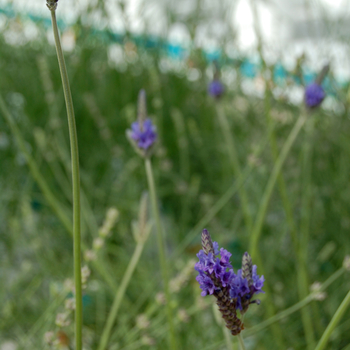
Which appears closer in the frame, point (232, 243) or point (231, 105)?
point (232, 243)

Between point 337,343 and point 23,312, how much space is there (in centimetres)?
63

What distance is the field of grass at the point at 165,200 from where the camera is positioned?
77 centimetres

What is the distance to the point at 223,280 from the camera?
0.28 meters

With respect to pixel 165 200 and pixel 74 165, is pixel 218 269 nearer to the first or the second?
pixel 74 165

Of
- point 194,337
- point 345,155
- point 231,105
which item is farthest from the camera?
point 231,105

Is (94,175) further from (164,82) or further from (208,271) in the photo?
(208,271)

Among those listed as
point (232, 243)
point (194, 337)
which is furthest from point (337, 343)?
point (232, 243)

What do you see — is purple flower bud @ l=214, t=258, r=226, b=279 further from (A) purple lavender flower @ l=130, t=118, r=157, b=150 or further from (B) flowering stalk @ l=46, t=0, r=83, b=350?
(A) purple lavender flower @ l=130, t=118, r=157, b=150

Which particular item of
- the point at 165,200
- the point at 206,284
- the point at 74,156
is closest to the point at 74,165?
the point at 74,156

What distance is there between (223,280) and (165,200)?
105 cm

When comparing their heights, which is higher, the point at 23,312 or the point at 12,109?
the point at 12,109

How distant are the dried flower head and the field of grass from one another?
228 millimetres

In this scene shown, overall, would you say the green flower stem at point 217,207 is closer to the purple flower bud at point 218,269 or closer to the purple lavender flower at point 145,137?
the purple lavender flower at point 145,137

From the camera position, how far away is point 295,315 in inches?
34.8
